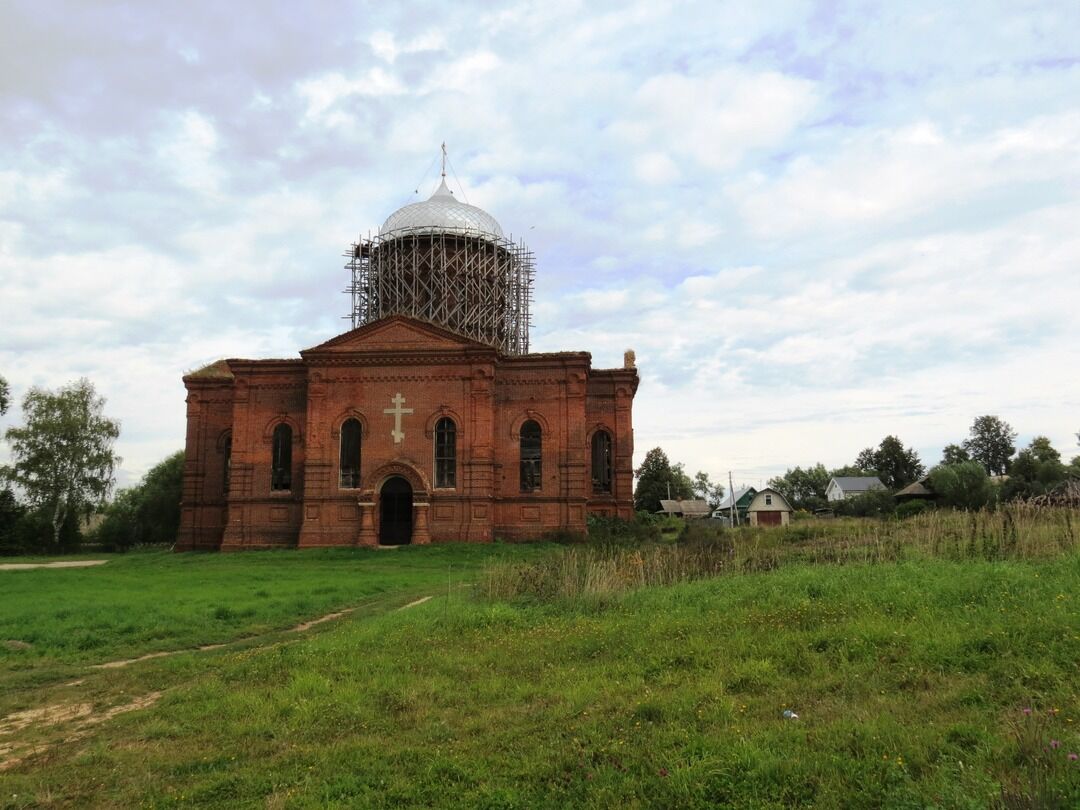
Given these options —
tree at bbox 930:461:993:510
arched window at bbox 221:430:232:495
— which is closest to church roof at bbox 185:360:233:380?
arched window at bbox 221:430:232:495

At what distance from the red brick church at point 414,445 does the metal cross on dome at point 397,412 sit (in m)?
0.04

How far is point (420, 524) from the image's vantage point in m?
30.9

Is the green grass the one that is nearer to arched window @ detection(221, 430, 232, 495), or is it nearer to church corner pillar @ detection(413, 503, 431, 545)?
church corner pillar @ detection(413, 503, 431, 545)

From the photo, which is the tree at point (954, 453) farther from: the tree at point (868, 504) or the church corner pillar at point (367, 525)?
the church corner pillar at point (367, 525)

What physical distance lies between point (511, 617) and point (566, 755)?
18.5 feet

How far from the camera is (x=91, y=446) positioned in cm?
4897

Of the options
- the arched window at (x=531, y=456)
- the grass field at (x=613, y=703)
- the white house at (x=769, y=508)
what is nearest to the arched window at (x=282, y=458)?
the arched window at (x=531, y=456)

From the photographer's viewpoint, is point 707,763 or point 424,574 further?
point 424,574

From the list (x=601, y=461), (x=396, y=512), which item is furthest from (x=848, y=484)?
(x=396, y=512)

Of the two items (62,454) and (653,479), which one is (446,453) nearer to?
(62,454)

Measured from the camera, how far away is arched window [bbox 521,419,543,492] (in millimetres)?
32656

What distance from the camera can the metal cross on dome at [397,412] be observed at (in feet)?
105

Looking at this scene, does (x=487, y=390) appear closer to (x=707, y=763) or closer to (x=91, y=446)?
(x=707, y=763)

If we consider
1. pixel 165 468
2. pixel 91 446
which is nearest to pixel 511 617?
pixel 91 446
